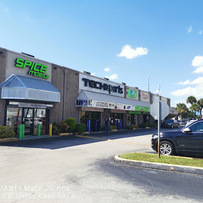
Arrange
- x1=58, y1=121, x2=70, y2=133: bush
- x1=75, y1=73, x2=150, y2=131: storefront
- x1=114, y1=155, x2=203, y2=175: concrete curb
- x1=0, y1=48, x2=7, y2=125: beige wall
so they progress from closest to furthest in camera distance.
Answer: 1. x1=114, y1=155, x2=203, y2=175: concrete curb
2. x1=0, y1=48, x2=7, y2=125: beige wall
3. x1=58, y1=121, x2=70, y2=133: bush
4. x1=75, y1=73, x2=150, y2=131: storefront

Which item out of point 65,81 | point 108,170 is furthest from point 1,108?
point 108,170

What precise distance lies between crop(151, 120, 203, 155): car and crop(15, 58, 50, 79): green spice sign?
11.7 meters

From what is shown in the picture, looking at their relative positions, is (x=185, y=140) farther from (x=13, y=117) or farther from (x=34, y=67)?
(x=34, y=67)

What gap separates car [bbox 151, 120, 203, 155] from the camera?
26.0 feet

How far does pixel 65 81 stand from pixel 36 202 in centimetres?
1539

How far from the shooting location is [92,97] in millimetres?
19859

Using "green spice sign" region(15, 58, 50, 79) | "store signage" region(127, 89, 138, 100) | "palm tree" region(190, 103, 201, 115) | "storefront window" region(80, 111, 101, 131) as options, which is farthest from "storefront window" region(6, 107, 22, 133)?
"palm tree" region(190, 103, 201, 115)

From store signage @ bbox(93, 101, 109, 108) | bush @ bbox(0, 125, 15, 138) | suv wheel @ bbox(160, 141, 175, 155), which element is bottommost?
suv wheel @ bbox(160, 141, 175, 155)

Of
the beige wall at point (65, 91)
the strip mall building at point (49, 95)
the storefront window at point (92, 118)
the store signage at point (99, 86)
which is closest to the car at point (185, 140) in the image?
the strip mall building at point (49, 95)

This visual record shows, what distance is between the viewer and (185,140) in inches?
319

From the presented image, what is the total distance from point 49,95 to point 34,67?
2881 millimetres

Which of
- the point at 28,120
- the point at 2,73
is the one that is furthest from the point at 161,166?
the point at 2,73

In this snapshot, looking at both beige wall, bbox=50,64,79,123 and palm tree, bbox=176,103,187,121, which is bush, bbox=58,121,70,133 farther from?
palm tree, bbox=176,103,187,121

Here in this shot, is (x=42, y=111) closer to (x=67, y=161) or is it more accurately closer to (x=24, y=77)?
(x=24, y=77)
